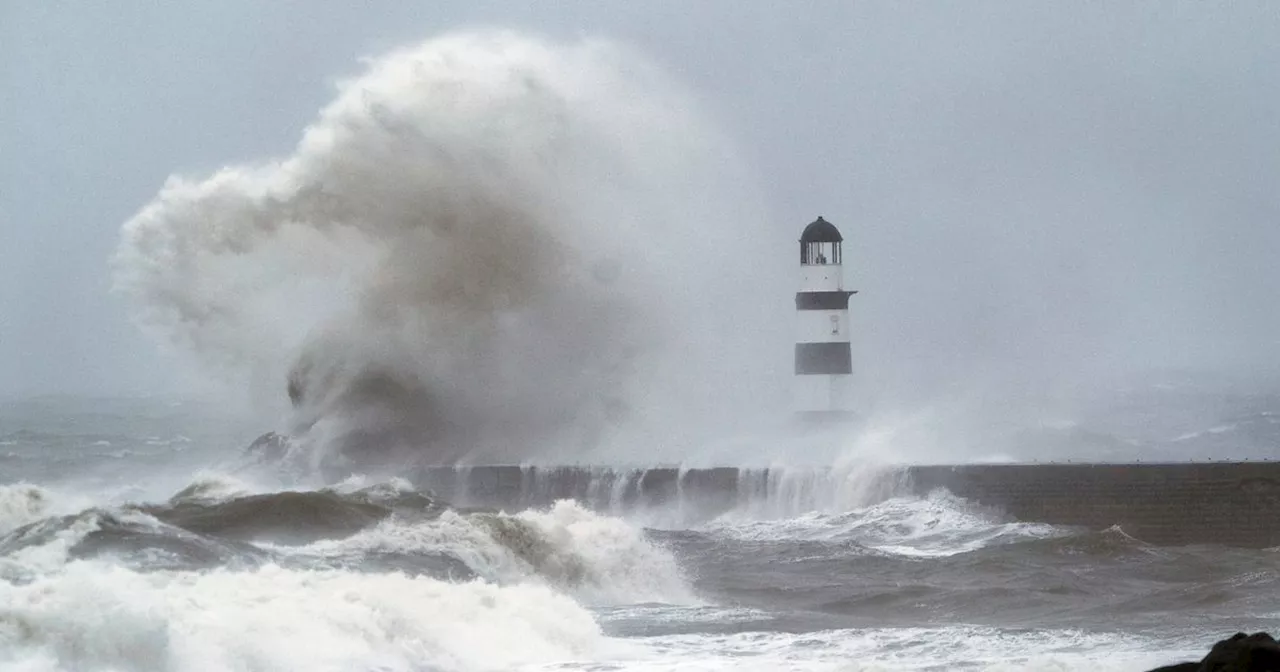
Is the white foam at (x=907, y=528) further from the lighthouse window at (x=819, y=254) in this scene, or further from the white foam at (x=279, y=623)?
the white foam at (x=279, y=623)

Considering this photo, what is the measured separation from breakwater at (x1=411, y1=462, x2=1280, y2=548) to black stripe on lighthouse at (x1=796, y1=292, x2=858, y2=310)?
367 centimetres

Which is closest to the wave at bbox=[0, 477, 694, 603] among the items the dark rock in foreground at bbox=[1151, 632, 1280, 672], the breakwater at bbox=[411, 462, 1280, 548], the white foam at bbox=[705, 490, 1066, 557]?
the white foam at bbox=[705, 490, 1066, 557]

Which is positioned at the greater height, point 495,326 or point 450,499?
point 495,326

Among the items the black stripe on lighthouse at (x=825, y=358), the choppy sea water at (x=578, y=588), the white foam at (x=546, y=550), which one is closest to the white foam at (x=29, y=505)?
the choppy sea water at (x=578, y=588)

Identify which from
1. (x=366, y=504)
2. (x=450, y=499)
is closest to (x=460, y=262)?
(x=450, y=499)

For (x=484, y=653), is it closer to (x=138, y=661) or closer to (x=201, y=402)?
(x=138, y=661)

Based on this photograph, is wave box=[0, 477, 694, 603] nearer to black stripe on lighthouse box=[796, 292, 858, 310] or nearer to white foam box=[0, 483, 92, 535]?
white foam box=[0, 483, 92, 535]

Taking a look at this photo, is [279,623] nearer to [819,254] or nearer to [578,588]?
[578,588]

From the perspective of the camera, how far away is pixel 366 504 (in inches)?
709

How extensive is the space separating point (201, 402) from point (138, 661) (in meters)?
63.1

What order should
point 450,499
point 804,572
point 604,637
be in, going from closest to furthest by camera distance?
point 604,637, point 804,572, point 450,499

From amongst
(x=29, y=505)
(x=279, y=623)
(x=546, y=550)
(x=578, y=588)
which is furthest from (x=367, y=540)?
(x=279, y=623)

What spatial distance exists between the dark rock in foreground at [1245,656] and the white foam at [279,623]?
4.31 meters

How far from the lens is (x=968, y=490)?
821 inches
